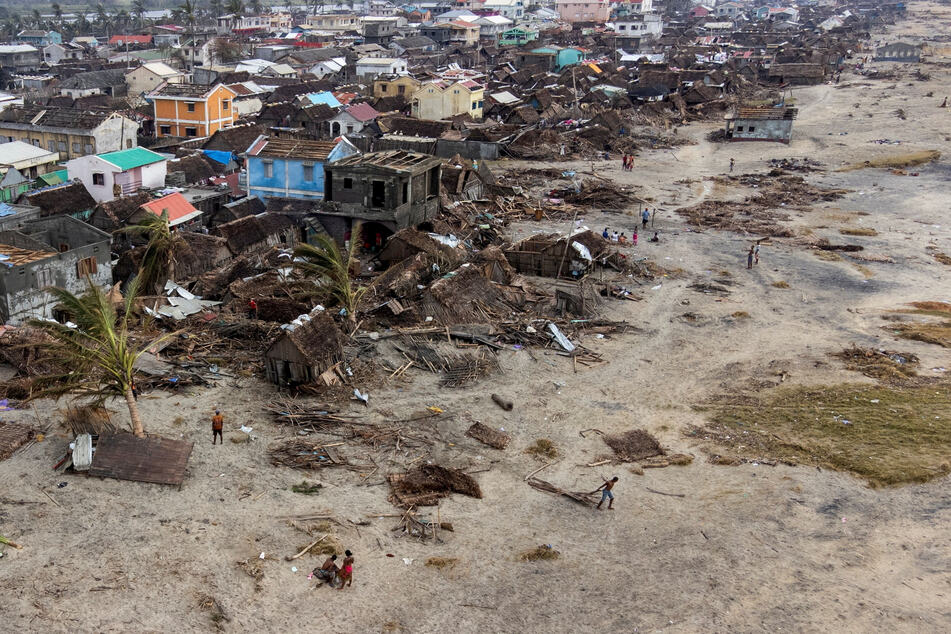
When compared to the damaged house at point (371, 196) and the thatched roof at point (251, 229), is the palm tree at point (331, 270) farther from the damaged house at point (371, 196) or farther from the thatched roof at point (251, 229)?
the thatched roof at point (251, 229)

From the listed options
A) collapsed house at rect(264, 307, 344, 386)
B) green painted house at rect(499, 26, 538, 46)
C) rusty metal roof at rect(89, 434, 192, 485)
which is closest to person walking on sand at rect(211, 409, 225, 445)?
rusty metal roof at rect(89, 434, 192, 485)

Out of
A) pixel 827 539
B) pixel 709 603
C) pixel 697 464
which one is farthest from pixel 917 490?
pixel 709 603

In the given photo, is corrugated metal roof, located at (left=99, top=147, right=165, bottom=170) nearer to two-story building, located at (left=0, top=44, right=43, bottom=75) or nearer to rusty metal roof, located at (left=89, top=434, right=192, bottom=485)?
rusty metal roof, located at (left=89, top=434, right=192, bottom=485)

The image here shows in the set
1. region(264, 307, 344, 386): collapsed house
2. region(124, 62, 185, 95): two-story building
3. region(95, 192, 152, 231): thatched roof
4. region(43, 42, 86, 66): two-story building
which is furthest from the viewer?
region(43, 42, 86, 66): two-story building

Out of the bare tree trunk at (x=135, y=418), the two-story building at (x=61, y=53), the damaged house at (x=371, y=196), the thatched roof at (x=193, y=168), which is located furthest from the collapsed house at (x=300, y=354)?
the two-story building at (x=61, y=53)

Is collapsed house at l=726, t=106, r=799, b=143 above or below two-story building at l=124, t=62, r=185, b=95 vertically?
below

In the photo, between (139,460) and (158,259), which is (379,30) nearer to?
(158,259)

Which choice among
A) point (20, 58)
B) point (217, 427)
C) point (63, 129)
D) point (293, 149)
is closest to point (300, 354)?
point (217, 427)

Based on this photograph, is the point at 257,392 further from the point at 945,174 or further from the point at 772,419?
the point at 945,174
